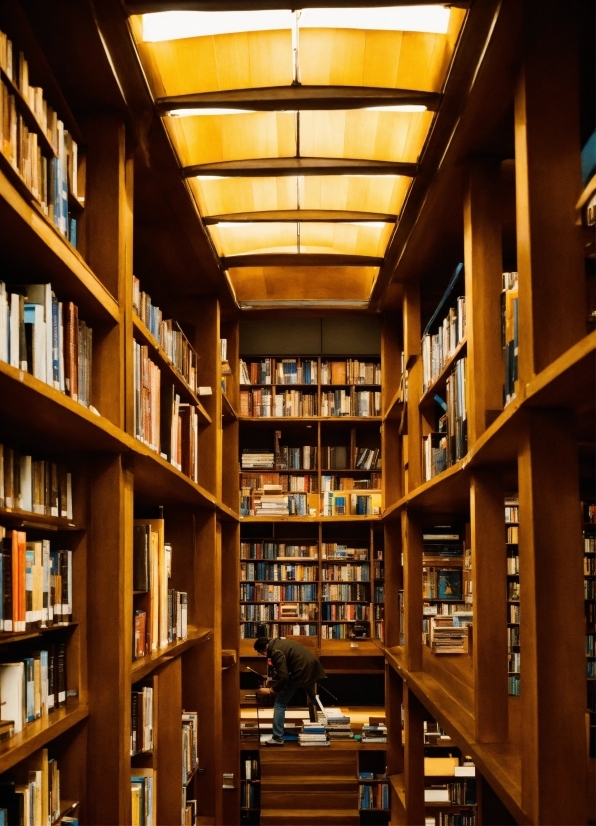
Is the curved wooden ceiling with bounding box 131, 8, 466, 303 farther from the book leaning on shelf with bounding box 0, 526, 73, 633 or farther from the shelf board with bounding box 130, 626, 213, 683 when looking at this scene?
the shelf board with bounding box 130, 626, 213, 683

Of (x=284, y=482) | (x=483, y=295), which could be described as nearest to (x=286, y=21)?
(x=483, y=295)

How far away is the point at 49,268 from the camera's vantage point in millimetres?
3010

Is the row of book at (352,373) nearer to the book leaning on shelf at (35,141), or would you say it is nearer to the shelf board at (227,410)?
the shelf board at (227,410)

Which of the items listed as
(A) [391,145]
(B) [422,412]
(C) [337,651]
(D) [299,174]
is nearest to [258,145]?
(D) [299,174]

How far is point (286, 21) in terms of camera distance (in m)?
3.63

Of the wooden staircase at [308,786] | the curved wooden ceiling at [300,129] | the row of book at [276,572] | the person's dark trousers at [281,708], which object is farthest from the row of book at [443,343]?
the wooden staircase at [308,786]

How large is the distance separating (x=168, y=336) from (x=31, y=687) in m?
2.75

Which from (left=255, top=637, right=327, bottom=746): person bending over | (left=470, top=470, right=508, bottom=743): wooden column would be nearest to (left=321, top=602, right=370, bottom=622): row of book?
(left=255, top=637, right=327, bottom=746): person bending over

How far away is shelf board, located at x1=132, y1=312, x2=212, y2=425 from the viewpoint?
4203 millimetres

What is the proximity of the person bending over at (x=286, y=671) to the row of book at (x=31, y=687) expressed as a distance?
489cm

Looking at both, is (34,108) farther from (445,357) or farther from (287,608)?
(287,608)

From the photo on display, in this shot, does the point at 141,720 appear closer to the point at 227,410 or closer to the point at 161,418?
the point at 161,418

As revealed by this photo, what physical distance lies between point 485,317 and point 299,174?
1293 mm

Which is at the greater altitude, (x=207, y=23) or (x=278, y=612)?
(x=207, y=23)
